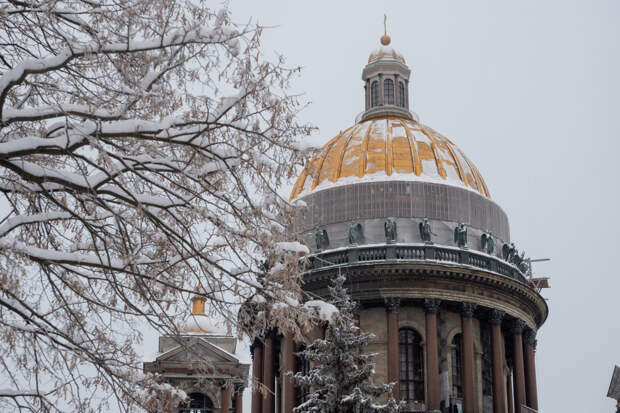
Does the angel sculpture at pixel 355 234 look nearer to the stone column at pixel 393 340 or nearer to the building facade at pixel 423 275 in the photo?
the building facade at pixel 423 275

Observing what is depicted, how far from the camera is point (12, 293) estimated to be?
453 inches

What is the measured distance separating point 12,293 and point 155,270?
1.89 meters

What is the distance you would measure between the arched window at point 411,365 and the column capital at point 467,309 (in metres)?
2.32

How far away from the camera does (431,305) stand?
46.7 metres

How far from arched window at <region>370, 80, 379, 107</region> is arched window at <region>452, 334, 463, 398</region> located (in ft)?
51.0

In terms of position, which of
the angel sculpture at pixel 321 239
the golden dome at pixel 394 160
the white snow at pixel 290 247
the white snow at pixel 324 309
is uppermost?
the golden dome at pixel 394 160

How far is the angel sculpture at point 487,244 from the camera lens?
49.1 metres

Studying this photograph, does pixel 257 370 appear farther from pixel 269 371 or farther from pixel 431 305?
pixel 431 305

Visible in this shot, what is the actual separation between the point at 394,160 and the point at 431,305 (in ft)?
25.8

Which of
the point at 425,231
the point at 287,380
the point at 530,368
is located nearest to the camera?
the point at 287,380

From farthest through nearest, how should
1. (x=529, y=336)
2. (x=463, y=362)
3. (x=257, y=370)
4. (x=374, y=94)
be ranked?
(x=374, y=94)
(x=529, y=336)
(x=257, y=370)
(x=463, y=362)

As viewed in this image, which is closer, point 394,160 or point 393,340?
point 393,340

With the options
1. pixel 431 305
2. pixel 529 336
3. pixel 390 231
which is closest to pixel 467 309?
pixel 431 305

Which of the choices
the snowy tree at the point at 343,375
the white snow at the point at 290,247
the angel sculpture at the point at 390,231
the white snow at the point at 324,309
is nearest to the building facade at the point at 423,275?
the angel sculpture at the point at 390,231
